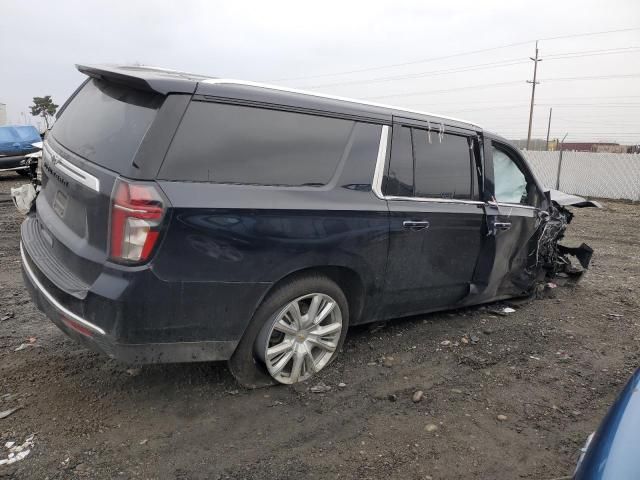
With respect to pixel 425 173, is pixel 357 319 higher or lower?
lower

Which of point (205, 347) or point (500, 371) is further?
point (500, 371)

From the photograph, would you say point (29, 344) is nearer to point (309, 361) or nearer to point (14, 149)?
point (309, 361)

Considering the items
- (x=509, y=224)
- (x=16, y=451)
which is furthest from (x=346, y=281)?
(x=16, y=451)

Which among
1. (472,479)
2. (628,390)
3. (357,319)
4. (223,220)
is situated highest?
(223,220)

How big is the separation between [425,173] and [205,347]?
2.03 m

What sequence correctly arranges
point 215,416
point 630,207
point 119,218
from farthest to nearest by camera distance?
point 630,207 → point 215,416 → point 119,218

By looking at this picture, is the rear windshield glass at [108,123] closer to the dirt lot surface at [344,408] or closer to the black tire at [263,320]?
the black tire at [263,320]

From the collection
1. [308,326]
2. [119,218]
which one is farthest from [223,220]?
[308,326]

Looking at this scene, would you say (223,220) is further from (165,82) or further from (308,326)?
(308,326)

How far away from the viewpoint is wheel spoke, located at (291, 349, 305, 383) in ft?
10.8

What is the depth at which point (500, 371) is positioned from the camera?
3.78 m

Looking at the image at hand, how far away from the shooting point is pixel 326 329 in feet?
11.1

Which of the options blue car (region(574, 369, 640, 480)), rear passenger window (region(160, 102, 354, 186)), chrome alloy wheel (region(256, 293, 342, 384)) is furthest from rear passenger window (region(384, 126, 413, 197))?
blue car (region(574, 369, 640, 480))

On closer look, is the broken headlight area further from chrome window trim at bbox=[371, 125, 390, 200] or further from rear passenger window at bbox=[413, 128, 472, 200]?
chrome window trim at bbox=[371, 125, 390, 200]
